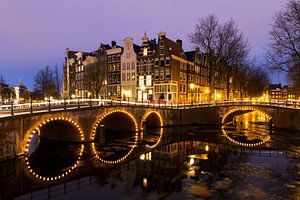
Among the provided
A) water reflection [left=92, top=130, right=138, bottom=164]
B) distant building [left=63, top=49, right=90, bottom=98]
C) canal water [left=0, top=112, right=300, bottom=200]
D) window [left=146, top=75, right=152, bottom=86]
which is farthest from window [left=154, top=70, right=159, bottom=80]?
canal water [left=0, top=112, right=300, bottom=200]

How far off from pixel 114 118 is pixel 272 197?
25675 millimetres

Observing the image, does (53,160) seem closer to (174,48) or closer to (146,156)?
(146,156)

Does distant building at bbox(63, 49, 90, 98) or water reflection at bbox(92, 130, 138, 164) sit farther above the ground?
distant building at bbox(63, 49, 90, 98)

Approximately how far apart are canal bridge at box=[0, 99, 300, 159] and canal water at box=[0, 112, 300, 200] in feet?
4.81

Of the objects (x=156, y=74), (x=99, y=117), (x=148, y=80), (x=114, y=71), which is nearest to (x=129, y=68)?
(x=114, y=71)

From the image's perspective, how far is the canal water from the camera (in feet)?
43.8

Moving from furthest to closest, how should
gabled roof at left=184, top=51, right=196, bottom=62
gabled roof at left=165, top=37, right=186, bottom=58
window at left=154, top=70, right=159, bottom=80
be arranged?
gabled roof at left=184, top=51, right=196, bottom=62
window at left=154, top=70, right=159, bottom=80
gabled roof at left=165, top=37, right=186, bottom=58

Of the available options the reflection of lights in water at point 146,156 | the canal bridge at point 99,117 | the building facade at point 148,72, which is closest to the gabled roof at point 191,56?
the building facade at point 148,72

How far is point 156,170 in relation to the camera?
57.0 feet

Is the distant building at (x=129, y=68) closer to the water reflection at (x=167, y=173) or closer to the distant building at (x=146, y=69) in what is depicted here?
the distant building at (x=146, y=69)

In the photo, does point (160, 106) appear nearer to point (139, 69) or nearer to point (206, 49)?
point (206, 49)

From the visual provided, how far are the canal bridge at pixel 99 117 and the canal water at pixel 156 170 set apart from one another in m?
1.47

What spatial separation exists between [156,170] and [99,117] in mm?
11475

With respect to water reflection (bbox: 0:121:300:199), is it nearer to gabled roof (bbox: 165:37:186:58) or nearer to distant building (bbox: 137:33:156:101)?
distant building (bbox: 137:33:156:101)
